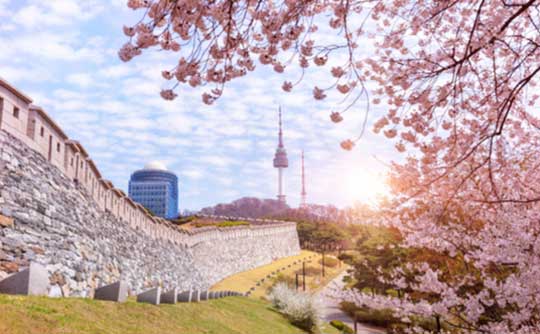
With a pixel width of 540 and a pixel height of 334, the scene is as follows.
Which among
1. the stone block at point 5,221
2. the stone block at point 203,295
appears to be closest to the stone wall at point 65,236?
the stone block at point 5,221

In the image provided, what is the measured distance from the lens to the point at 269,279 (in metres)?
37.7

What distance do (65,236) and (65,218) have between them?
56 centimetres

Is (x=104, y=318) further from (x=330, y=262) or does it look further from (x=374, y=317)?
(x=330, y=262)

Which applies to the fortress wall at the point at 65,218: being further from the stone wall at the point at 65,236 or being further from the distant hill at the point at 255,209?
the distant hill at the point at 255,209

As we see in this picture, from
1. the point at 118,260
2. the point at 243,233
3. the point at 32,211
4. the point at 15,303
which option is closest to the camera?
the point at 15,303

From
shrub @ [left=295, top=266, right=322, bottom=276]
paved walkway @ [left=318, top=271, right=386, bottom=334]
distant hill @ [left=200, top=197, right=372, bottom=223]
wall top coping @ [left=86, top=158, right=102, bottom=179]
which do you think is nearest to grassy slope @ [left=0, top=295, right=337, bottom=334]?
wall top coping @ [left=86, top=158, right=102, bottom=179]

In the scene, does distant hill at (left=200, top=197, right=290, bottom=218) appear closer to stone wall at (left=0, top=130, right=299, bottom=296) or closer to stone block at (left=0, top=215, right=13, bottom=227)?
stone wall at (left=0, top=130, right=299, bottom=296)

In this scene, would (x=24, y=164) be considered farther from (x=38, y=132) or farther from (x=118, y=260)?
(x=118, y=260)

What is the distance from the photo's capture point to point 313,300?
20.7m

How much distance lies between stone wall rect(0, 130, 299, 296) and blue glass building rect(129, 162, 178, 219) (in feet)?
443

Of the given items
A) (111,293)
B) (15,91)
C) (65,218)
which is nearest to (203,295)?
(65,218)

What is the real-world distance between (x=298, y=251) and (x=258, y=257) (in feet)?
57.6

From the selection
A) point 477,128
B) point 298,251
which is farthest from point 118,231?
point 298,251

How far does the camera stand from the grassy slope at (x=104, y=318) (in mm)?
6167
